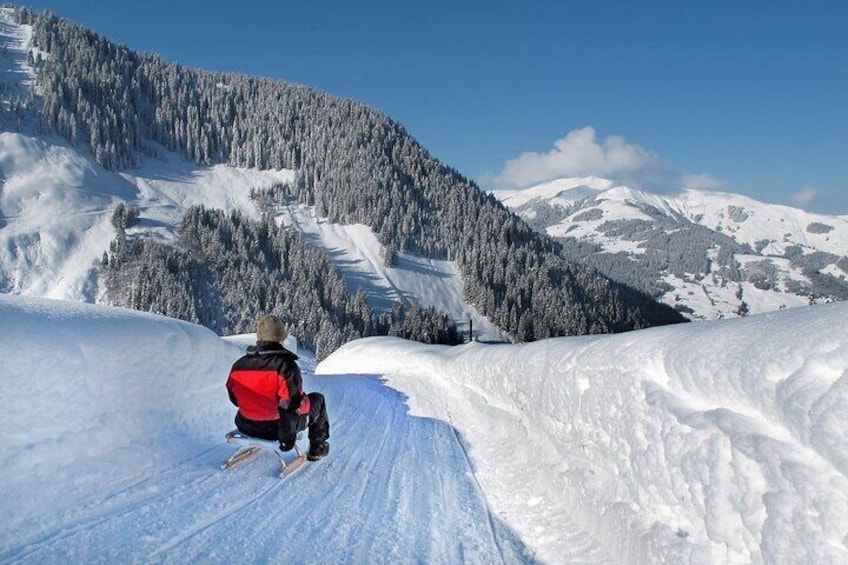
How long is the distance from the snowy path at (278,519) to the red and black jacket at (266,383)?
81 centimetres

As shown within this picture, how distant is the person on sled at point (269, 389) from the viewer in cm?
584

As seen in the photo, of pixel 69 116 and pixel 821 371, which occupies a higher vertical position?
pixel 69 116

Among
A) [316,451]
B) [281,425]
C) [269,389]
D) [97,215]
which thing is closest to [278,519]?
[281,425]

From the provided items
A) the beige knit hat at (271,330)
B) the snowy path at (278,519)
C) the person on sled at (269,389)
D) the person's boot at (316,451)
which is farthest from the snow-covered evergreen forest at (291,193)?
the beige knit hat at (271,330)

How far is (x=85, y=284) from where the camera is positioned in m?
94.6

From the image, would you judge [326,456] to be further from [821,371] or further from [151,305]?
[151,305]

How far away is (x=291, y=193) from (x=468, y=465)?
5909 inches

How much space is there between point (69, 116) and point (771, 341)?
16538 cm

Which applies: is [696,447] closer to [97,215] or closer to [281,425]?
[281,425]

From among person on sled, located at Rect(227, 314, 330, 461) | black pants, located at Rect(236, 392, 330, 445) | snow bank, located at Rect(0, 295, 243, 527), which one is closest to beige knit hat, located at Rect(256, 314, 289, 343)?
person on sled, located at Rect(227, 314, 330, 461)

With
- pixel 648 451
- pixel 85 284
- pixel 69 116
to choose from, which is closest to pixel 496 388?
pixel 648 451

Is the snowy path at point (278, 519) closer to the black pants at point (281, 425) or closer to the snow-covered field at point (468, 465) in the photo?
the snow-covered field at point (468, 465)

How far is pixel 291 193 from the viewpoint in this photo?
149m

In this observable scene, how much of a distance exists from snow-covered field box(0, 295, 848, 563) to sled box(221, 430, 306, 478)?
13 centimetres
